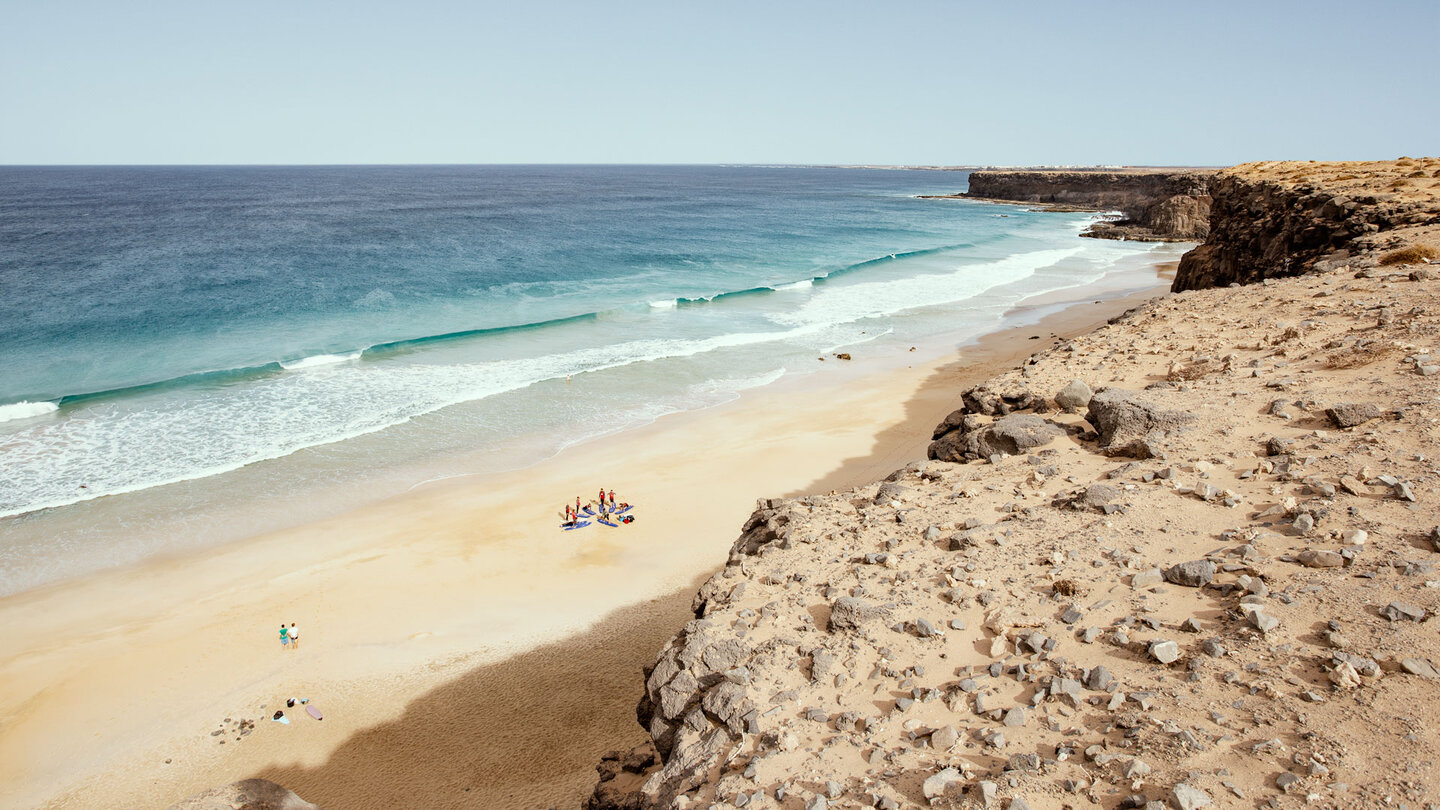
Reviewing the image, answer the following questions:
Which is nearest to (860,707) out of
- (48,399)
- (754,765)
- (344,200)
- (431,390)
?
(754,765)

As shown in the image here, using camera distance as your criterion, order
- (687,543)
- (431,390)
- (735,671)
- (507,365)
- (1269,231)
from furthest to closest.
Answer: (507,365), (431,390), (1269,231), (687,543), (735,671)

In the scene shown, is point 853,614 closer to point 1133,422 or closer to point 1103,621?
point 1103,621

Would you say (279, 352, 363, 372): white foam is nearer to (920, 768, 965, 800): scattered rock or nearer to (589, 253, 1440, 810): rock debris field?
(589, 253, 1440, 810): rock debris field

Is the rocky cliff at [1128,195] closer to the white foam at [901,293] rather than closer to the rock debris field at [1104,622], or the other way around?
the white foam at [901,293]

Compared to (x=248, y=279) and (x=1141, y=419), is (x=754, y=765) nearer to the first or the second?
(x=1141, y=419)

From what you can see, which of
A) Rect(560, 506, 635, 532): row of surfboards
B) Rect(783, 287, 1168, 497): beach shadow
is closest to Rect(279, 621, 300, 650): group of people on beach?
Rect(560, 506, 635, 532): row of surfboards

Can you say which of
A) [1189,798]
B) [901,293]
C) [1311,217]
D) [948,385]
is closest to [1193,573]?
[1189,798]
